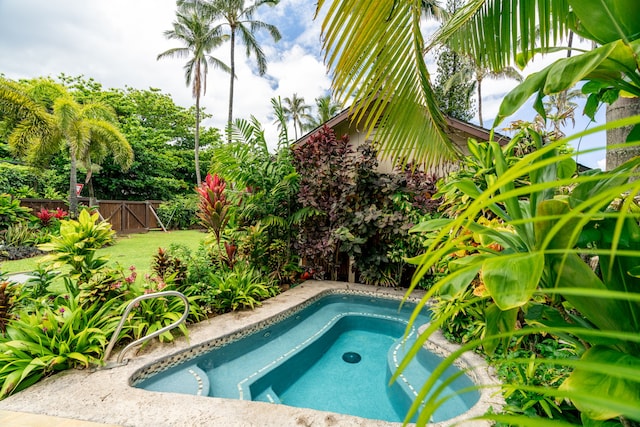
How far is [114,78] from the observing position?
23.0 meters

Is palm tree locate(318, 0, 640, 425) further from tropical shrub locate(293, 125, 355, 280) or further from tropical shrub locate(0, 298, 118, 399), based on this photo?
tropical shrub locate(293, 125, 355, 280)

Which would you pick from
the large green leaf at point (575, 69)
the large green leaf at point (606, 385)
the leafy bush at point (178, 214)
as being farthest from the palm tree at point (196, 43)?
the large green leaf at point (606, 385)

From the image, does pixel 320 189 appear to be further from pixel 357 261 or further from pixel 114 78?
pixel 114 78

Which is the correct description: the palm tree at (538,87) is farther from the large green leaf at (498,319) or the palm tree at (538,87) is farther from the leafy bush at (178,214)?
the leafy bush at (178,214)

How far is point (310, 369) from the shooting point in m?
3.75

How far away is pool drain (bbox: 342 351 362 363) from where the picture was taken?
392 cm

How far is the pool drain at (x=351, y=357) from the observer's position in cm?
392

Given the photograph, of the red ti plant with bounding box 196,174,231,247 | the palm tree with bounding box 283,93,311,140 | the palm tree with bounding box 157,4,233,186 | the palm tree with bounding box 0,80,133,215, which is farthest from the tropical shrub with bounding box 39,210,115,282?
the palm tree with bounding box 283,93,311,140

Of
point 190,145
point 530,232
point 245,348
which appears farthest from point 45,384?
point 190,145

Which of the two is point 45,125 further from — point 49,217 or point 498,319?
point 498,319

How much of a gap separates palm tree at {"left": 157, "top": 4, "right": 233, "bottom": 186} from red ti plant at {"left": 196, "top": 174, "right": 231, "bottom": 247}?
1540cm

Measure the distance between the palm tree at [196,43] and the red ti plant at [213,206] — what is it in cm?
1540

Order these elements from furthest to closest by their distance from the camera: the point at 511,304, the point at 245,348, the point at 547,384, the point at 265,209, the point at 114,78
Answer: the point at 114,78 → the point at 265,209 → the point at 245,348 → the point at 547,384 → the point at 511,304

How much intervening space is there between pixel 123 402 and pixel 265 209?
13.8 feet
